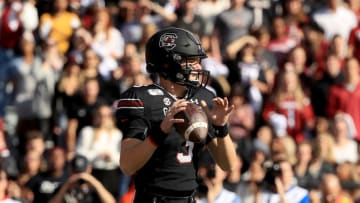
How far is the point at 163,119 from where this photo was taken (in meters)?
6.49

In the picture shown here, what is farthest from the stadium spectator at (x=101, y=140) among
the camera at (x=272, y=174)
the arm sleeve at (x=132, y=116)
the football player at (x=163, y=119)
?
the arm sleeve at (x=132, y=116)

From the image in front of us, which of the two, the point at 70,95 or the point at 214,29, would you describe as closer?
the point at 70,95

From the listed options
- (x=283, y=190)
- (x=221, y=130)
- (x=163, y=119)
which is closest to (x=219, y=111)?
(x=221, y=130)

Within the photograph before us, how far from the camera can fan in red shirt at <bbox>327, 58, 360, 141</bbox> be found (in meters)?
14.1

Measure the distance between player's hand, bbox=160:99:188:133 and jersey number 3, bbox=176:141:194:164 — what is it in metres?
0.44

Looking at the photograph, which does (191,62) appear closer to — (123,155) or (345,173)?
(123,155)

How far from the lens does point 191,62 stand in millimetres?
6711

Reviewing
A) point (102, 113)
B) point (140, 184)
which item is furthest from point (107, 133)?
point (140, 184)

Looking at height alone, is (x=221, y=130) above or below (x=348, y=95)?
above

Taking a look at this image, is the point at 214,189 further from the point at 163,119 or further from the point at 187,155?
the point at 163,119

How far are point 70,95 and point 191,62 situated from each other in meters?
7.13

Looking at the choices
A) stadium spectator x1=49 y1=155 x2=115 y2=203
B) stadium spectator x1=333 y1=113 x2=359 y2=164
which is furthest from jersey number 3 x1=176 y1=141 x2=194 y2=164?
stadium spectator x1=333 y1=113 x2=359 y2=164

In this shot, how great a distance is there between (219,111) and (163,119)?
33cm

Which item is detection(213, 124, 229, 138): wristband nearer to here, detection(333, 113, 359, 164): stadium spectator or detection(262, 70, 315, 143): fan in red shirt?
detection(333, 113, 359, 164): stadium spectator
